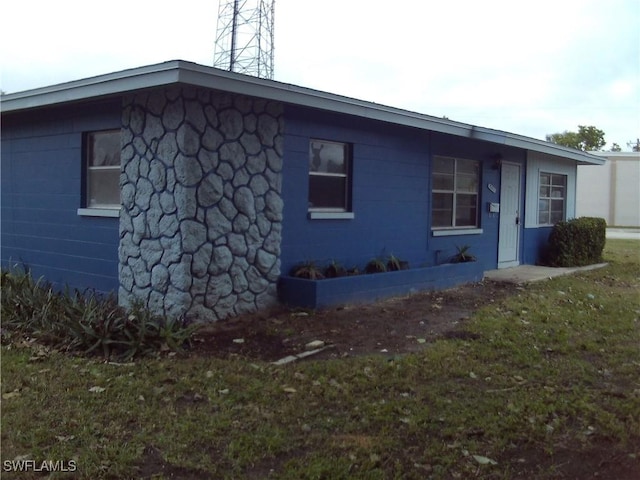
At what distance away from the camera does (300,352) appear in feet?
21.9

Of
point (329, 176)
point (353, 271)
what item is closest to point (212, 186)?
point (329, 176)

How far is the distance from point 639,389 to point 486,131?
716cm

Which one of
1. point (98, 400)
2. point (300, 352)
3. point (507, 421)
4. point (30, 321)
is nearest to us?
point (507, 421)

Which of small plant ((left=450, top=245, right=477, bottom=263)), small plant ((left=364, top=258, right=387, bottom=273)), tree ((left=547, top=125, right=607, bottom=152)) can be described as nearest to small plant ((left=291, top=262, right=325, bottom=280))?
small plant ((left=364, top=258, right=387, bottom=273))

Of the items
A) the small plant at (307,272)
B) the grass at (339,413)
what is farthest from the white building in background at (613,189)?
the grass at (339,413)

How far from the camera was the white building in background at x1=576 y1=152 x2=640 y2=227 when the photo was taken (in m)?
41.4

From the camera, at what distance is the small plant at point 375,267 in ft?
33.3

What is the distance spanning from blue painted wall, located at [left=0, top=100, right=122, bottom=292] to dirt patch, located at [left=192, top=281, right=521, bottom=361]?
85.4 inches

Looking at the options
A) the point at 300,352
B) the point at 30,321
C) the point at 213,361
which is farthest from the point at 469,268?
the point at 30,321

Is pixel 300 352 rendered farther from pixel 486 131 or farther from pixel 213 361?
pixel 486 131

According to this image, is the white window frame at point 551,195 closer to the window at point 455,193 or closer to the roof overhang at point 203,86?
the window at point 455,193

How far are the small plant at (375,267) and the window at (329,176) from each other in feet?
3.10

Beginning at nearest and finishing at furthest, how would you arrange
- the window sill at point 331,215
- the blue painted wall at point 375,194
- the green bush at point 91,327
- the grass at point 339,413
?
the grass at point 339,413
the green bush at point 91,327
the blue painted wall at point 375,194
the window sill at point 331,215

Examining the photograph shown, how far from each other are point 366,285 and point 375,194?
186 centimetres
